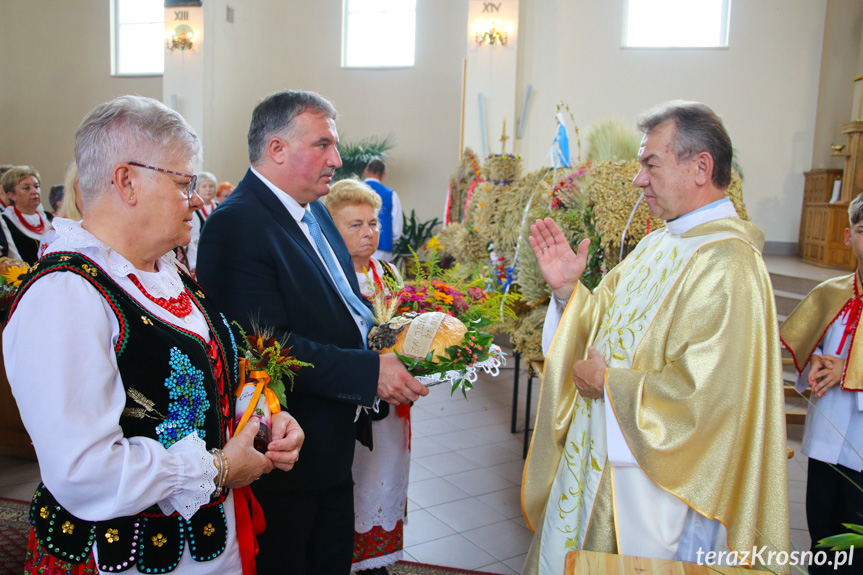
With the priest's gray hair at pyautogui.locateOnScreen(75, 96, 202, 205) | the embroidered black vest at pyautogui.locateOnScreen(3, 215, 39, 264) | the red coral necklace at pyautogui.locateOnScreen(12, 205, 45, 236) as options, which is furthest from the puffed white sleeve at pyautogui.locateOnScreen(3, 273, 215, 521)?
the red coral necklace at pyautogui.locateOnScreen(12, 205, 45, 236)

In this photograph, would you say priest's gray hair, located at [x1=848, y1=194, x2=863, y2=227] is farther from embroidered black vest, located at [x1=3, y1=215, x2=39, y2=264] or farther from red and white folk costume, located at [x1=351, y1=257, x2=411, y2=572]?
embroidered black vest, located at [x1=3, y1=215, x2=39, y2=264]

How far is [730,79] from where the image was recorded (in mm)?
10000

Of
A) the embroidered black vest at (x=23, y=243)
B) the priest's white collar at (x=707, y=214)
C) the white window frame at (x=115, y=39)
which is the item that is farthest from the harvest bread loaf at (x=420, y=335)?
the white window frame at (x=115, y=39)

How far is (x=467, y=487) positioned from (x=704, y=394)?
7.72 ft

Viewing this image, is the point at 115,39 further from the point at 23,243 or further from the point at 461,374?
the point at 461,374

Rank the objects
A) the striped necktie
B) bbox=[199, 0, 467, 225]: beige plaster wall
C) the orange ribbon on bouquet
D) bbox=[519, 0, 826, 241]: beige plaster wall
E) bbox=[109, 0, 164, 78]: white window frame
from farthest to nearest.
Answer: bbox=[109, 0, 164, 78]: white window frame
bbox=[199, 0, 467, 225]: beige plaster wall
bbox=[519, 0, 826, 241]: beige plaster wall
the striped necktie
the orange ribbon on bouquet

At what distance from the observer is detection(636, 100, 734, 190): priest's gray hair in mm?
1975

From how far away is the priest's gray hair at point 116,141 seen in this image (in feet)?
4.29

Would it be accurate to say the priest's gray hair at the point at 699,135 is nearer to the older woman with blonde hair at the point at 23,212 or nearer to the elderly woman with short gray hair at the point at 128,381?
the elderly woman with short gray hair at the point at 128,381

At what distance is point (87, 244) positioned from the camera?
126 cm

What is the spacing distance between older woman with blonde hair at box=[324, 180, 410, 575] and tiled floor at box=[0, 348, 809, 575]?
36 centimetres

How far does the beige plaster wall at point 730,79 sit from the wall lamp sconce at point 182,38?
5224 millimetres

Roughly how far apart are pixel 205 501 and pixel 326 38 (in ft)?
37.4

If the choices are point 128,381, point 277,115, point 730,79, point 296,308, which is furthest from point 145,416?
point 730,79
